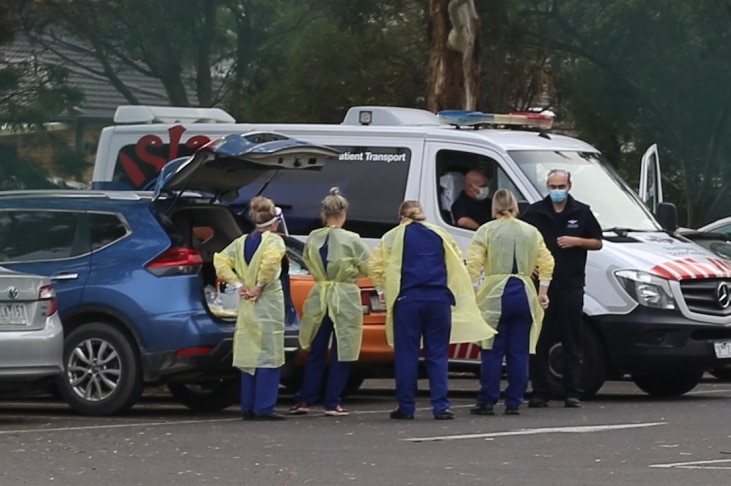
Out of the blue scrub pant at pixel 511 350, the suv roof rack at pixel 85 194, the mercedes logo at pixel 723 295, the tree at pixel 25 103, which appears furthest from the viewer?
the tree at pixel 25 103

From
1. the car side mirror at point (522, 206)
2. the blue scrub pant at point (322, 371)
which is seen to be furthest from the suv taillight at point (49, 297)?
the car side mirror at point (522, 206)

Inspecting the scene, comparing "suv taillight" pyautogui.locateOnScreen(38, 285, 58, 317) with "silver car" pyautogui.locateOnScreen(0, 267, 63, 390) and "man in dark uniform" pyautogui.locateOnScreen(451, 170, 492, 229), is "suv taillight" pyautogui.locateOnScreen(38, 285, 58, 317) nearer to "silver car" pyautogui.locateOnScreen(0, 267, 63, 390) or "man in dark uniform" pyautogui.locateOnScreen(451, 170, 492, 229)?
"silver car" pyautogui.locateOnScreen(0, 267, 63, 390)

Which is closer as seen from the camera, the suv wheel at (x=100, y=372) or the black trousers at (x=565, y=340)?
the suv wheel at (x=100, y=372)

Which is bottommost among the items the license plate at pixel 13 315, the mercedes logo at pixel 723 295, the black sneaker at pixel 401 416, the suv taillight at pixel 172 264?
the black sneaker at pixel 401 416

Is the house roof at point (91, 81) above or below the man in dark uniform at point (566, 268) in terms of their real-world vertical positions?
above

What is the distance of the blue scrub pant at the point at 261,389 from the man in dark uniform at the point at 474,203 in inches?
113

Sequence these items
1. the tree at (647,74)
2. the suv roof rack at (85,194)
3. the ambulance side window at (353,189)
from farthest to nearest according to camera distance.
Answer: the tree at (647,74) < the ambulance side window at (353,189) < the suv roof rack at (85,194)

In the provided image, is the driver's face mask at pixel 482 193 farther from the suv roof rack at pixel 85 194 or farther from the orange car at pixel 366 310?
the suv roof rack at pixel 85 194

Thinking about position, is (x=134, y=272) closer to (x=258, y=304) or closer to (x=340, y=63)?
(x=258, y=304)

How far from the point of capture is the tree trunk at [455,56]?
22.4 meters

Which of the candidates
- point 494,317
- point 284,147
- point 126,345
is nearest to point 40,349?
point 126,345

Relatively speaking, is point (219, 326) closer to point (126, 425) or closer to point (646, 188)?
point (126, 425)

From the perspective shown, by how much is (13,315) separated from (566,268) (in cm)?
426

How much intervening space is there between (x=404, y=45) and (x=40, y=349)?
19.7 meters
